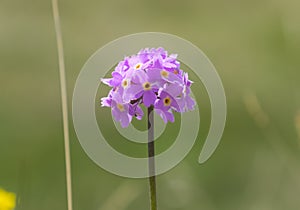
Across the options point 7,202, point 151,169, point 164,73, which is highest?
point 164,73

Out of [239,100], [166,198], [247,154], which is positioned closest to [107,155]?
[166,198]

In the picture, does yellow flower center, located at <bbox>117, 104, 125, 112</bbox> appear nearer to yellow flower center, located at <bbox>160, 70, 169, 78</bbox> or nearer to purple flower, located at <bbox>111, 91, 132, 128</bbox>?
purple flower, located at <bbox>111, 91, 132, 128</bbox>

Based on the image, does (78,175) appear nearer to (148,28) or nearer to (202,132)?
(202,132)

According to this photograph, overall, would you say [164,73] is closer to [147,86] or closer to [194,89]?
[147,86]

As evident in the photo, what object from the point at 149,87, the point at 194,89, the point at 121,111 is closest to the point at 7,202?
the point at 121,111

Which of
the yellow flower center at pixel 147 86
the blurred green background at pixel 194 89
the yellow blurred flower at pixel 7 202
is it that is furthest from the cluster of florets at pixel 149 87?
the blurred green background at pixel 194 89

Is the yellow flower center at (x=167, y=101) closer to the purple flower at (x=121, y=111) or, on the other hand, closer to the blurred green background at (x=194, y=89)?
the purple flower at (x=121, y=111)
